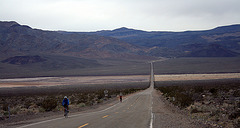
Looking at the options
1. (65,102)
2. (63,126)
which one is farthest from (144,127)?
(65,102)

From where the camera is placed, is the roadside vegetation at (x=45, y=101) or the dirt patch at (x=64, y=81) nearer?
the roadside vegetation at (x=45, y=101)

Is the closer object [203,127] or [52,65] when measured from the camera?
[203,127]

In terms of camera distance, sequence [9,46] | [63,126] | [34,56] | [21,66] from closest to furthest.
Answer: [63,126], [21,66], [34,56], [9,46]

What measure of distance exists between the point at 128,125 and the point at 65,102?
18.9ft

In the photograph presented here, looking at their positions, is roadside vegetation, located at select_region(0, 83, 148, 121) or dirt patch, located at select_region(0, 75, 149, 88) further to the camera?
dirt patch, located at select_region(0, 75, 149, 88)

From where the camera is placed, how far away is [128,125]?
1327cm

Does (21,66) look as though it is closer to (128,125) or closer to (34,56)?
(34,56)

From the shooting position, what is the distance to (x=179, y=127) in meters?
13.2

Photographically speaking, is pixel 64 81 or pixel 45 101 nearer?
pixel 45 101

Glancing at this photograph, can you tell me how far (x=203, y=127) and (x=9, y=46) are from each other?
198097 mm

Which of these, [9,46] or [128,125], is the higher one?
[9,46]

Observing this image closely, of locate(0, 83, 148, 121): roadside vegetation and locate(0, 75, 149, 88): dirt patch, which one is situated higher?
locate(0, 83, 148, 121): roadside vegetation

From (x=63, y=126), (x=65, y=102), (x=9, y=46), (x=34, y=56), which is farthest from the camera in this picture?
(x=9, y=46)

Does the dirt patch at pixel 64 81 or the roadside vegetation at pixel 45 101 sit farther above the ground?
the roadside vegetation at pixel 45 101
